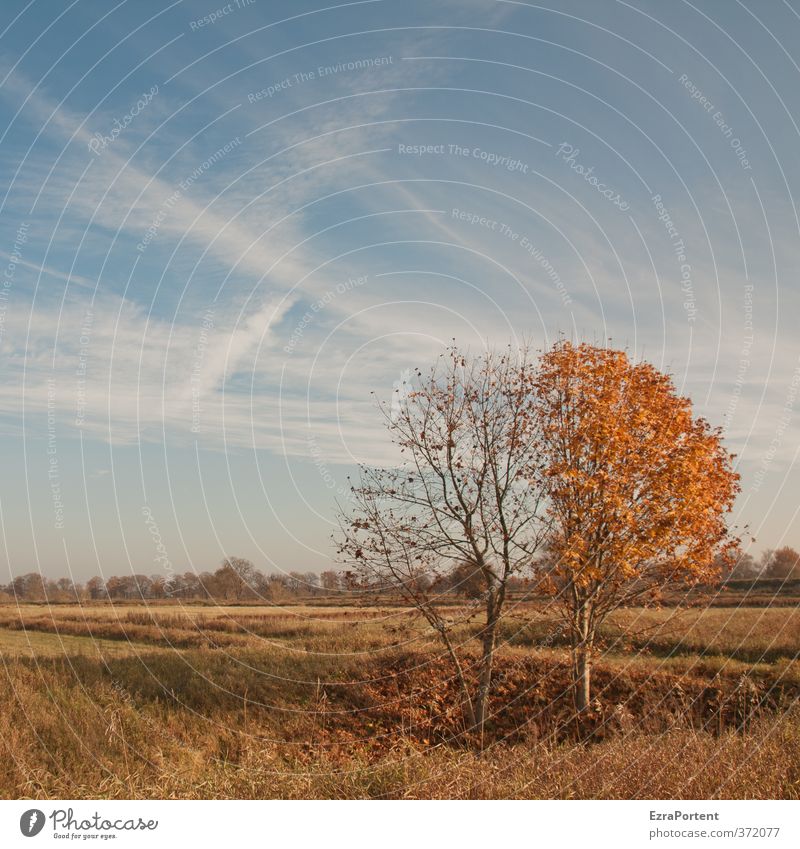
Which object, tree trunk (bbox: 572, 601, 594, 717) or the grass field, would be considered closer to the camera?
the grass field

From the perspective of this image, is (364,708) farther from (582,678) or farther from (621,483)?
(621,483)

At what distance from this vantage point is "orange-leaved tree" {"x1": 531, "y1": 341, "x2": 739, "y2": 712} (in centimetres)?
1752

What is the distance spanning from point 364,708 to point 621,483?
10.3 meters

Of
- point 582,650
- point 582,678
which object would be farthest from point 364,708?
point 582,650

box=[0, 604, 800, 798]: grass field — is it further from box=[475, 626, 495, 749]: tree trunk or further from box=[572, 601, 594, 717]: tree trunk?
box=[475, 626, 495, 749]: tree trunk

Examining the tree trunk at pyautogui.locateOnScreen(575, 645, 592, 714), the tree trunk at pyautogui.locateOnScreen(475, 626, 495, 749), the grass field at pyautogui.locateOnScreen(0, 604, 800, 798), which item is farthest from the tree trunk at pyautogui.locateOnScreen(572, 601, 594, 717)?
the tree trunk at pyautogui.locateOnScreen(475, 626, 495, 749)

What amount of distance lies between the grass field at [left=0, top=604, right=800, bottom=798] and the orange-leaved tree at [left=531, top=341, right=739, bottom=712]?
2.16 metres

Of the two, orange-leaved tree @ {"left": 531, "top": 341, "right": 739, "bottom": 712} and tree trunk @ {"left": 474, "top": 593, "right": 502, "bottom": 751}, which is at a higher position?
orange-leaved tree @ {"left": 531, "top": 341, "right": 739, "bottom": 712}

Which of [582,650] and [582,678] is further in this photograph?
[582,678]

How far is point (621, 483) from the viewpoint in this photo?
17469 millimetres
